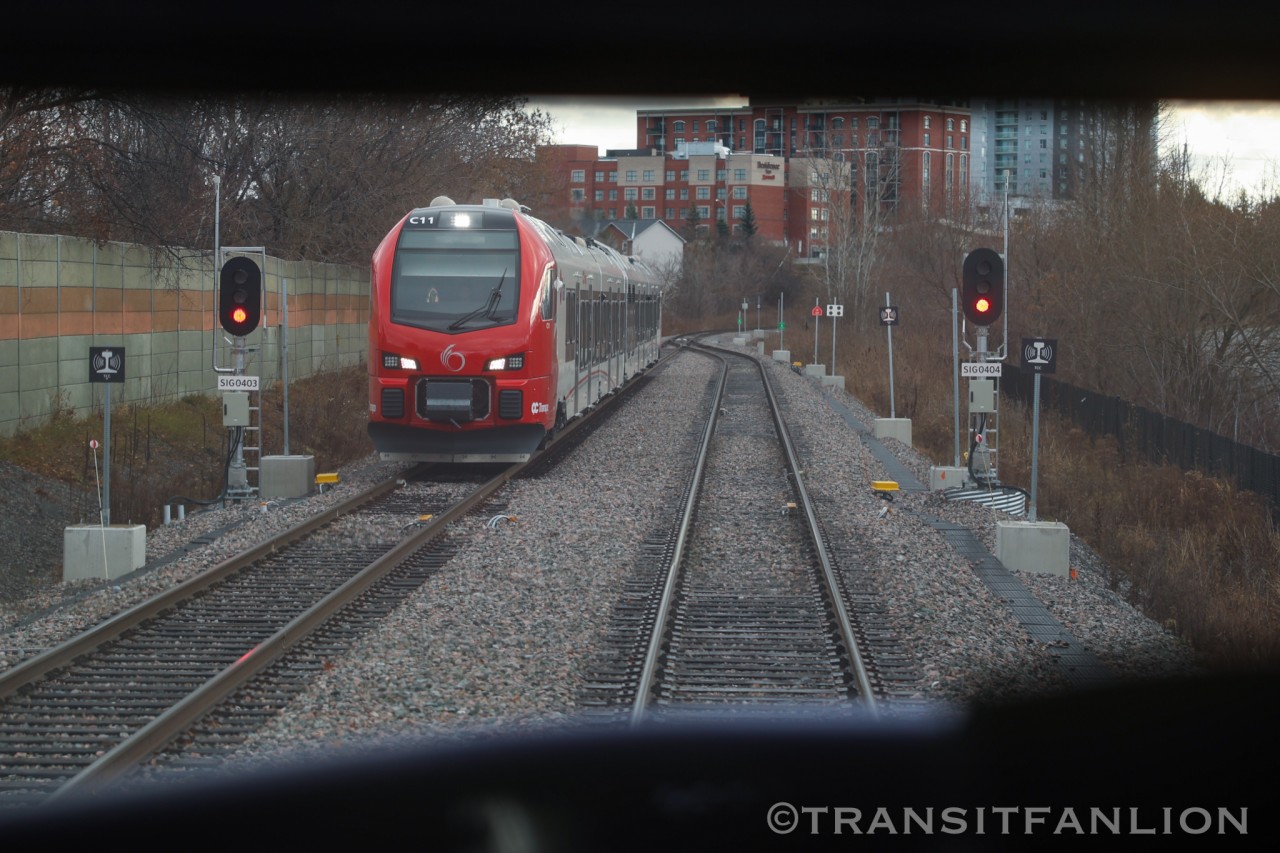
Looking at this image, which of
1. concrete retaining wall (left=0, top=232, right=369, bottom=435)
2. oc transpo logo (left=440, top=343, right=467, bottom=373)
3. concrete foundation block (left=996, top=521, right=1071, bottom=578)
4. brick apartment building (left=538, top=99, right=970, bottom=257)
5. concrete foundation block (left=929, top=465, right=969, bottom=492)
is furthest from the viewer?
brick apartment building (left=538, top=99, right=970, bottom=257)

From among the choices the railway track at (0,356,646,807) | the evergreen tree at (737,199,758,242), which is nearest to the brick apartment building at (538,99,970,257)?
the evergreen tree at (737,199,758,242)

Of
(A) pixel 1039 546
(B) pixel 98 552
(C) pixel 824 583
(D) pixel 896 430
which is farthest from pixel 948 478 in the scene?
(B) pixel 98 552

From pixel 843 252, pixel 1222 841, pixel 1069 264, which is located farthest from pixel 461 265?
pixel 843 252

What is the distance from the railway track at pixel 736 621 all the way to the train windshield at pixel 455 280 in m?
3.18

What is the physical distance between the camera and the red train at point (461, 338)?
1614cm

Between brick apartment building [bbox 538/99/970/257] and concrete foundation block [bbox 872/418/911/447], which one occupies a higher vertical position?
brick apartment building [bbox 538/99/970/257]

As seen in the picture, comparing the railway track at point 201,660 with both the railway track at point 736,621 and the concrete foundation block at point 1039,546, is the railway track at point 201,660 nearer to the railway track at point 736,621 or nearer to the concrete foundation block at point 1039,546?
the railway track at point 736,621

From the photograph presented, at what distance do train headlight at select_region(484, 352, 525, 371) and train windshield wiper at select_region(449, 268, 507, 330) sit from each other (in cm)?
51

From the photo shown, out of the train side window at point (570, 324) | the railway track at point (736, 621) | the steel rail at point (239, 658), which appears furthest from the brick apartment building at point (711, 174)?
the steel rail at point (239, 658)

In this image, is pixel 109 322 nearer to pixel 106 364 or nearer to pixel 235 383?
pixel 235 383

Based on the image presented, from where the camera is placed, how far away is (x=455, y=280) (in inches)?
642

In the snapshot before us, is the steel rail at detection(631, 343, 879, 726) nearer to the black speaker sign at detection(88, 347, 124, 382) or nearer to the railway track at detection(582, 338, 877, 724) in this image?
the railway track at detection(582, 338, 877, 724)

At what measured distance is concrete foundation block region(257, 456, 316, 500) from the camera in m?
15.5

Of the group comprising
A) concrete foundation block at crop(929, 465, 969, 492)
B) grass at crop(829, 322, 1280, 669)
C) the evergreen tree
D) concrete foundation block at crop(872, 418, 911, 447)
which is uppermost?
the evergreen tree
